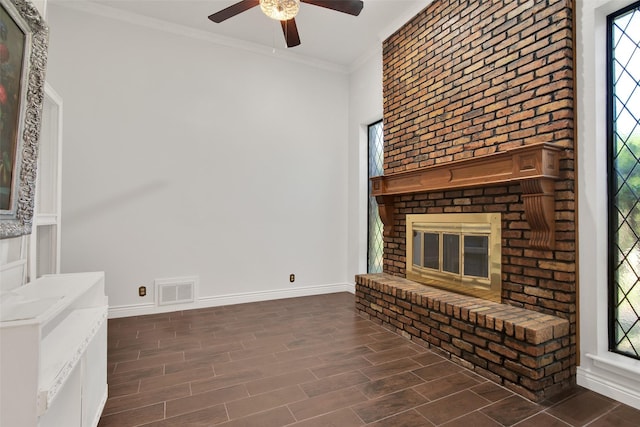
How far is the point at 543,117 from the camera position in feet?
7.73

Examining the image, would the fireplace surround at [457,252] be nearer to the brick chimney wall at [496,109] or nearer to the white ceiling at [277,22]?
the brick chimney wall at [496,109]

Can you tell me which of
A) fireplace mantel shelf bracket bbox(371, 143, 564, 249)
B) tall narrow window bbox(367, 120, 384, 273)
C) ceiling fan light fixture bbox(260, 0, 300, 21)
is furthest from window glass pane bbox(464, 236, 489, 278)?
ceiling fan light fixture bbox(260, 0, 300, 21)

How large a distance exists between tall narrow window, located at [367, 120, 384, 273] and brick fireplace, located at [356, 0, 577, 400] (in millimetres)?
878

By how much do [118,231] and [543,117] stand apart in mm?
4255

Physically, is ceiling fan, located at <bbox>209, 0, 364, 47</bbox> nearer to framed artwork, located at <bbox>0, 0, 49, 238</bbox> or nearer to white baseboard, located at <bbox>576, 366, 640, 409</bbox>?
framed artwork, located at <bbox>0, 0, 49, 238</bbox>

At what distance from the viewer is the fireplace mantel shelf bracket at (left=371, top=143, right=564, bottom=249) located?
2.21 metres

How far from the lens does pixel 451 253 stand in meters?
3.12

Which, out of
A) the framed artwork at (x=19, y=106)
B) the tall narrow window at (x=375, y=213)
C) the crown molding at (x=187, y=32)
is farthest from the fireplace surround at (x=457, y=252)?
the framed artwork at (x=19, y=106)

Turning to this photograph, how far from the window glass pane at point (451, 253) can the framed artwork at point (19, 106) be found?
3.18 m

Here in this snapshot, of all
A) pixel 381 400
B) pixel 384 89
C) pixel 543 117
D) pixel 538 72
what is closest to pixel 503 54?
pixel 538 72

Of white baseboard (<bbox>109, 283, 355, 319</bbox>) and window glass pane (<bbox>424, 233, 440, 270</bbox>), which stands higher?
window glass pane (<bbox>424, 233, 440, 270</bbox>)

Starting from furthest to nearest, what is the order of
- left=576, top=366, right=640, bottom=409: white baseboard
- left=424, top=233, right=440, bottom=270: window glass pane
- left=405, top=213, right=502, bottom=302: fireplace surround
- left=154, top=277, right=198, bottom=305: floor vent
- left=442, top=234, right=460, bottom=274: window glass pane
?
left=154, top=277, right=198, bottom=305: floor vent → left=424, top=233, right=440, bottom=270: window glass pane → left=442, top=234, right=460, bottom=274: window glass pane → left=405, top=213, right=502, bottom=302: fireplace surround → left=576, top=366, right=640, bottom=409: white baseboard

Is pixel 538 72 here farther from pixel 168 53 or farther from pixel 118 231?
pixel 118 231

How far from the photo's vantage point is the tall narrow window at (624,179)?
204cm
